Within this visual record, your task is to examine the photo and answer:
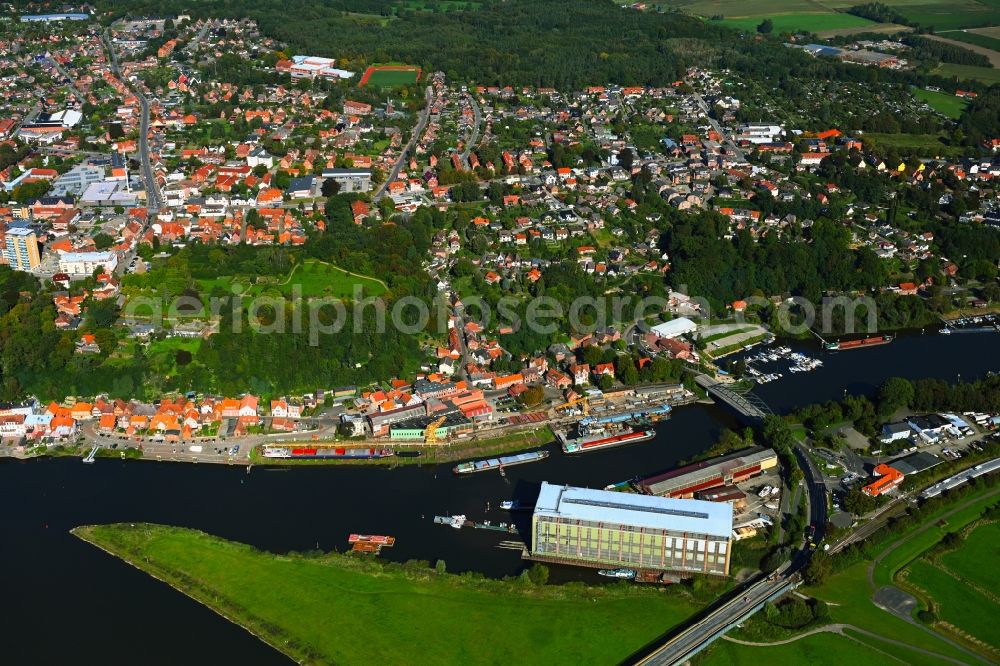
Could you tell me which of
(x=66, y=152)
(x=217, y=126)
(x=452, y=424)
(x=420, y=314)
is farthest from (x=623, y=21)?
(x=452, y=424)

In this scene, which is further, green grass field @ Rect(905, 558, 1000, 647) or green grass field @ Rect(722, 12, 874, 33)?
green grass field @ Rect(722, 12, 874, 33)

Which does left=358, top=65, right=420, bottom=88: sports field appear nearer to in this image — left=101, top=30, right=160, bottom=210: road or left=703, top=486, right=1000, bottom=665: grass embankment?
left=101, top=30, right=160, bottom=210: road

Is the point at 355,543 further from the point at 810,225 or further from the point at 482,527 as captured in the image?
the point at 810,225

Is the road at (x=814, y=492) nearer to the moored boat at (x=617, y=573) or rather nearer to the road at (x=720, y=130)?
the moored boat at (x=617, y=573)

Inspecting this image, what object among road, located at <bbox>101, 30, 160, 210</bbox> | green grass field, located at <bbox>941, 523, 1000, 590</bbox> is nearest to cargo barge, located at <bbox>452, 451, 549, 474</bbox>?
green grass field, located at <bbox>941, 523, 1000, 590</bbox>

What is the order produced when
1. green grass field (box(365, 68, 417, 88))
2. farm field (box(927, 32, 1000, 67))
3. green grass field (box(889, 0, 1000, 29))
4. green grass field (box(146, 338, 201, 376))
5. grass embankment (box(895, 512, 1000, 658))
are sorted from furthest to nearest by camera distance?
green grass field (box(889, 0, 1000, 29)) < farm field (box(927, 32, 1000, 67)) < green grass field (box(365, 68, 417, 88)) < green grass field (box(146, 338, 201, 376)) < grass embankment (box(895, 512, 1000, 658))

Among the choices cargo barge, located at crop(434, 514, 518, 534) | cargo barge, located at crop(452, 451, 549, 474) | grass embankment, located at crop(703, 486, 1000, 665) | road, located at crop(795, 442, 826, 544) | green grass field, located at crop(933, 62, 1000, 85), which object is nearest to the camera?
grass embankment, located at crop(703, 486, 1000, 665)
